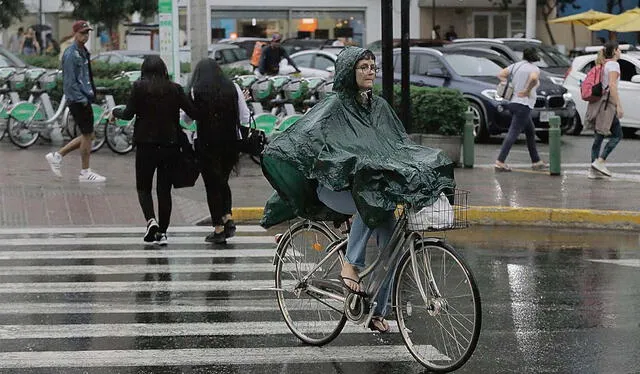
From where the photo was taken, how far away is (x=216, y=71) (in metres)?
11.3

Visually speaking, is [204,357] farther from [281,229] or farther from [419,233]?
[281,229]

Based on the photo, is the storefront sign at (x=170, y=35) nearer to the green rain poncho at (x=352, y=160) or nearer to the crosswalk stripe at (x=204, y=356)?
the green rain poncho at (x=352, y=160)

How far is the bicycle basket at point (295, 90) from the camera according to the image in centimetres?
1855

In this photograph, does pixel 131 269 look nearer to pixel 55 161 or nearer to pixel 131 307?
pixel 131 307

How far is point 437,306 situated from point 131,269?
4319mm

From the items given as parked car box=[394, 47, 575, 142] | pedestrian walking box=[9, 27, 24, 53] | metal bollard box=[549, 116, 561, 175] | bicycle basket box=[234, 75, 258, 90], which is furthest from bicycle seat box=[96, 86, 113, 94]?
pedestrian walking box=[9, 27, 24, 53]

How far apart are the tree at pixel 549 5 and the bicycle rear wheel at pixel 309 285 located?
3823 cm

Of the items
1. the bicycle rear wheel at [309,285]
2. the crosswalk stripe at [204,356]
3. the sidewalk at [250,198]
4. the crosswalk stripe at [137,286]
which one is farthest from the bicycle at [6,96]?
the crosswalk stripe at [204,356]

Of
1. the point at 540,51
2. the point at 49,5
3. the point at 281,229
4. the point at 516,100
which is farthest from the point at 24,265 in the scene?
the point at 49,5

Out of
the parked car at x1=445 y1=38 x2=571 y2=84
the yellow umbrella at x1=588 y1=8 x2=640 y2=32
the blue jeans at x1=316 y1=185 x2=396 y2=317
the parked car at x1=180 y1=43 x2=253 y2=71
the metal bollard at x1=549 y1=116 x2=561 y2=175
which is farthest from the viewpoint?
the yellow umbrella at x1=588 y1=8 x2=640 y2=32

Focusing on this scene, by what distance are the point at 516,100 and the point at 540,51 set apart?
10.3 m

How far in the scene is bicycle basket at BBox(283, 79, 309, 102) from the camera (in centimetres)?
1855

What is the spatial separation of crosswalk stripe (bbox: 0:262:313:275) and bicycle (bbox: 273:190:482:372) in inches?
101

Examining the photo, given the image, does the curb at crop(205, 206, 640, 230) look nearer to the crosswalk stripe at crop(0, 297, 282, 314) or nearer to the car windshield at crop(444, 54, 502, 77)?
the crosswalk stripe at crop(0, 297, 282, 314)
